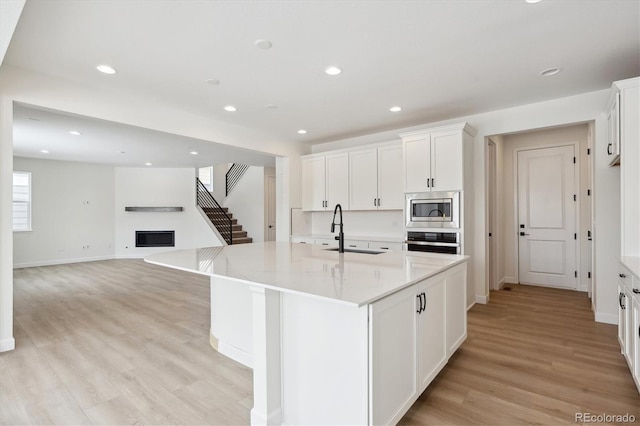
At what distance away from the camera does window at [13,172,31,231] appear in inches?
295

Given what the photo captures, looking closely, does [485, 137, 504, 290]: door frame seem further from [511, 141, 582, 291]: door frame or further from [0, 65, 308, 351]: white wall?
[0, 65, 308, 351]: white wall

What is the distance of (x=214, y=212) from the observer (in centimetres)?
992

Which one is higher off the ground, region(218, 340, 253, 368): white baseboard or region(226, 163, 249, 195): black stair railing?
region(226, 163, 249, 195): black stair railing

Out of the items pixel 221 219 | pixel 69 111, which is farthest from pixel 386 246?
pixel 221 219

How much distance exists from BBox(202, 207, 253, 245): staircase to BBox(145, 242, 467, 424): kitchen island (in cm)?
682

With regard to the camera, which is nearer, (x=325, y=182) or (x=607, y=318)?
(x=607, y=318)

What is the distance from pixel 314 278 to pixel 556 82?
352cm

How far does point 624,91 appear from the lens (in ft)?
8.86

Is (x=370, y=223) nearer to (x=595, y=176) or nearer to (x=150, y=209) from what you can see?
(x=595, y=176)

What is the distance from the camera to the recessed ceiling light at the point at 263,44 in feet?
8.43

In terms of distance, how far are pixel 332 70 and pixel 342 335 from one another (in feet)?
8.21

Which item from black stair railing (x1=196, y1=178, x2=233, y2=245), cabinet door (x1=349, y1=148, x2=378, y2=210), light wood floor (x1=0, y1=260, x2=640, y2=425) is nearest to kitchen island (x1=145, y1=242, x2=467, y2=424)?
light wood floor (x1=0, y1=260, x2=640, y2=425)

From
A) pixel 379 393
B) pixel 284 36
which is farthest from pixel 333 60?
pixel 379 393

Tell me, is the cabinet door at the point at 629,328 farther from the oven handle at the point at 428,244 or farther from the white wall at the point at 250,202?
the white wall at the point at 250,202
